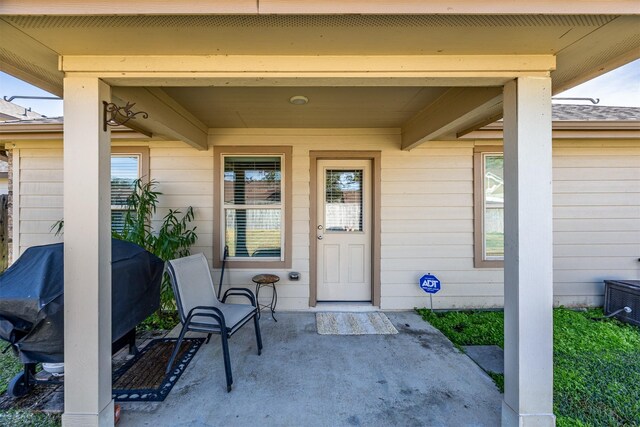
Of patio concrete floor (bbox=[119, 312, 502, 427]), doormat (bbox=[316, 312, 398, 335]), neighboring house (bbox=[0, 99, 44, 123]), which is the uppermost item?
neighboring house (bbox=[0, 99, 44, 123])

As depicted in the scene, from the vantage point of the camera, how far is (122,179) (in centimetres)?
391

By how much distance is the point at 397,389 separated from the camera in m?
2.23

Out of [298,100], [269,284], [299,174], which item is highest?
[298,100]

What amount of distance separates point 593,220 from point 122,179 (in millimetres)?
6480

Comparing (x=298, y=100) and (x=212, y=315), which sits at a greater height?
(x=298, y=100)

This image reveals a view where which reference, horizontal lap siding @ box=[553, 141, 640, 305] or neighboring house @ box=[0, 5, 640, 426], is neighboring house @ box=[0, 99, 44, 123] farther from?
horizontal lap siding @ box=[553, 141, 640, 305]

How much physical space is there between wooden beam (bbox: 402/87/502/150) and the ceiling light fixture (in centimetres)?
130

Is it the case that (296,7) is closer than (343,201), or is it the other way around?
(296,7)

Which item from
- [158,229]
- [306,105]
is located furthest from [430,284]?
[158,229]

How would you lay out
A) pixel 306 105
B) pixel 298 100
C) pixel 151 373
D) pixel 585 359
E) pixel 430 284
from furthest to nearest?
pixel 430 284 → pixel 306 105 → pixel 298 100 → pixel 585 359 → pixel 151 373

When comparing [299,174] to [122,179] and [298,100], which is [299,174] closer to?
[298,100]

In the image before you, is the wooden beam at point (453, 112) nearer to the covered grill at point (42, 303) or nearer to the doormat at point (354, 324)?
the doormat at point (354, 324)

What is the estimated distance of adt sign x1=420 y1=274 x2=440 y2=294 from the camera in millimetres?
3721

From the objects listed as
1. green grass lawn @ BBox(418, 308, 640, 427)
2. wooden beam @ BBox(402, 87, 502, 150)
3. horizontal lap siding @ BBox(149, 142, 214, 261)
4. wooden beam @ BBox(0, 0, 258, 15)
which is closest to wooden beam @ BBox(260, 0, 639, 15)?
wooden beam @ BBox(0, 0, 258, 15)
